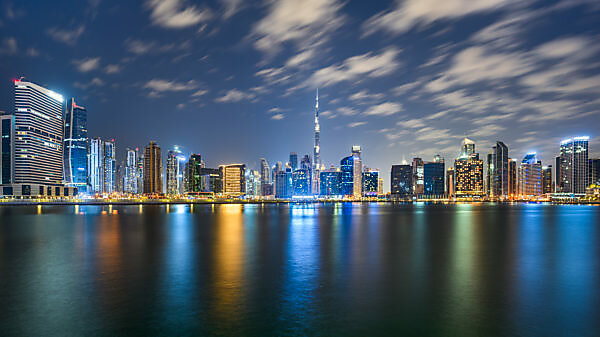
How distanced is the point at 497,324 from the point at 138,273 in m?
25.2

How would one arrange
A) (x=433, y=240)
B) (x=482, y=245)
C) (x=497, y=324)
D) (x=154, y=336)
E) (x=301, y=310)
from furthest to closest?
1. (x=433, y=240)
2. (x=482, y=245)
3. (x=301, y=310)
4. (x=497, y=324)
5. (x=154, y=336)

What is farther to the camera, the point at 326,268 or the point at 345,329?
the point at 326,268

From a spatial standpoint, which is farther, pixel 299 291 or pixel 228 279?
pixel 228 279

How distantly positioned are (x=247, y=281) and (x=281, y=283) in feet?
8.21

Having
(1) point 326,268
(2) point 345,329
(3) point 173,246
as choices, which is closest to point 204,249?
(3) point 173,246

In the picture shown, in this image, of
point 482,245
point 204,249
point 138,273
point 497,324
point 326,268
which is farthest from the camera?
point 482,245

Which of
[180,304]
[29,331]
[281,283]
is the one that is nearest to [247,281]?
[281,283]

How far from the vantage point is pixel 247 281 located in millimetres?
26000

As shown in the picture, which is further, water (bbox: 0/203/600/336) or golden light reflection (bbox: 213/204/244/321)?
golden light reflection (bbox: 213/204/244/321)

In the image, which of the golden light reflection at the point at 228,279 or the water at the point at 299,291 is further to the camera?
the golden light reflection at the point at 228,279

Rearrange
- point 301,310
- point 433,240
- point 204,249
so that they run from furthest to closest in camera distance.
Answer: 1. point 433,240
2. point 204,249
3. point 301,310

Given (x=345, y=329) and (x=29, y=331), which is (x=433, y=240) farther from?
(x=29, y=331)

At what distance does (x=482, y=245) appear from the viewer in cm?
Answer: 4669

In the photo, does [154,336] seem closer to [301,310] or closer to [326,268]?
[301,310]
